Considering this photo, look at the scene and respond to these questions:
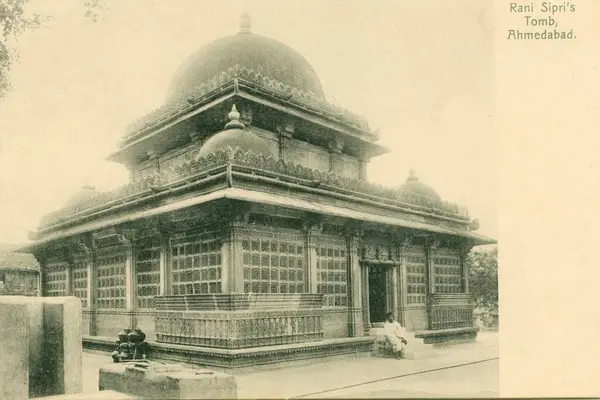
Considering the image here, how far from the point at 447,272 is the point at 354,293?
444 cm

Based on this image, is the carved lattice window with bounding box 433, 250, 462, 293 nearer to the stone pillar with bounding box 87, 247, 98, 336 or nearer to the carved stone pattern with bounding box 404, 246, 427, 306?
the carved stone pattern with bounding box 404, 246, 427, 306

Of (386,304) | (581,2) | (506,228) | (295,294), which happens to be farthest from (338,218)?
(581,2)

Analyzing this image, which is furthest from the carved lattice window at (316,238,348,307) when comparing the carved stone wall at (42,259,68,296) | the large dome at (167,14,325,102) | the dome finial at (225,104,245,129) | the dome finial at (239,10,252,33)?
the carved stone wall at (42,259,68,296)

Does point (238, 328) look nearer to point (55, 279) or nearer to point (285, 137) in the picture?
Result: point (285, 137)

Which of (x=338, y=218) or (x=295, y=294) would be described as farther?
(x=338, y=218)

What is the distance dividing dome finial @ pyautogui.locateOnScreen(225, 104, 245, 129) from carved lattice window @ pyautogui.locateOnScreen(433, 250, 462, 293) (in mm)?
6934

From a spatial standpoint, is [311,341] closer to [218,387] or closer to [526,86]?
[218,387]

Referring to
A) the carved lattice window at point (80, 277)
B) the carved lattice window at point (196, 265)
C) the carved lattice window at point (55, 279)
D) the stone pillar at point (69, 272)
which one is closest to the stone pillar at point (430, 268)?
the carved lattice window at point (196, 265)

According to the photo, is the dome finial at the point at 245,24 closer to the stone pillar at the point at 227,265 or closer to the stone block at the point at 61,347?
the stone pillar at the point at 227,265

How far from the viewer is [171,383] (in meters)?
6.43

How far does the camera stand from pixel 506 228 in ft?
27.9

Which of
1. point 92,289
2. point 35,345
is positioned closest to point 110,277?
point 92,289

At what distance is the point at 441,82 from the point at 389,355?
622 cm

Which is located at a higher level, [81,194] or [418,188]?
[81,194]
